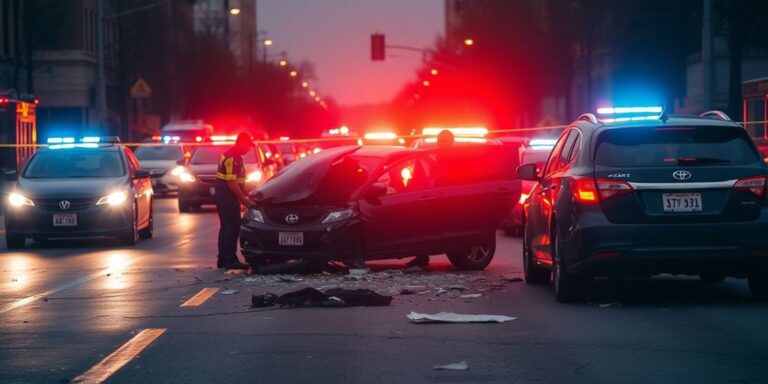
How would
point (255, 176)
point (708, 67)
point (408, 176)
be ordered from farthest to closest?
point (708, 67)
point (255, 176)
point (408, 176)

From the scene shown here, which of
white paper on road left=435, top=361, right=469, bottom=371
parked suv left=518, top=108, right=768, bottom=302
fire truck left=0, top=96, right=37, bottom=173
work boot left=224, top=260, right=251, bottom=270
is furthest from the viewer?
fire truck left=0, top=96, right=37, bottom=173

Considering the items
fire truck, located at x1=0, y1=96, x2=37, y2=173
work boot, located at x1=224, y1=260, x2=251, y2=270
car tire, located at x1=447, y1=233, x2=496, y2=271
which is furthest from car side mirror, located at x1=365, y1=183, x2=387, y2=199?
fire truck, located at x1=0, y1=96, x2=37, y2=173

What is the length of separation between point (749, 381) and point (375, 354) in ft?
8.28

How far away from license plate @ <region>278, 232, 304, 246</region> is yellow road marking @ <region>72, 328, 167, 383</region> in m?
4.65

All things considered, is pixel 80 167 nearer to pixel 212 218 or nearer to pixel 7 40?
pixel 212 218

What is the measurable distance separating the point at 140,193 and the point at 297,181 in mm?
7149

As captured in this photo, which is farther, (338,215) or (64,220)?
(64,220)

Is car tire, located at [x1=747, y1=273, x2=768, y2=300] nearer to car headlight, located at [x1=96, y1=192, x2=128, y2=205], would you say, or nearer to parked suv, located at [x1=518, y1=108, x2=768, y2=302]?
parked suv, located at [x1=518, y1=108, x2=768, y2=302]

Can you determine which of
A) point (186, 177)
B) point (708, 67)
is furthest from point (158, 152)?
point (708, 67)

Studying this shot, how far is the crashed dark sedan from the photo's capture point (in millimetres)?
15609

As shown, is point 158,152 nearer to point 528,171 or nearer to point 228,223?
point 228,223

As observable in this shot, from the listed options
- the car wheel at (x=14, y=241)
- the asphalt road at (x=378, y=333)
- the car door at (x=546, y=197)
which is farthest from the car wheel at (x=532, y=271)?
the car wheel at (x=14, y=241)

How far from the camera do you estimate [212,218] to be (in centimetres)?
3019

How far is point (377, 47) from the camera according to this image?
206 ft
